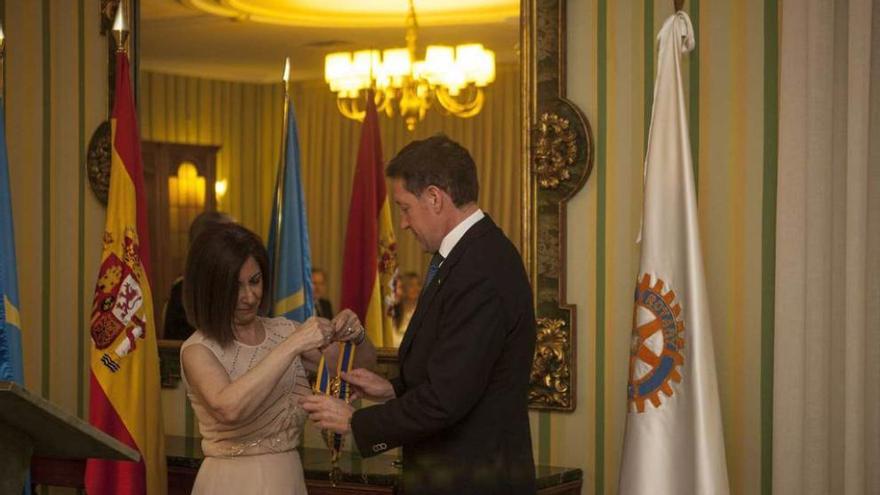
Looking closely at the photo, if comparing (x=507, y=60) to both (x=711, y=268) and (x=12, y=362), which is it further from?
(x=12, y=362)

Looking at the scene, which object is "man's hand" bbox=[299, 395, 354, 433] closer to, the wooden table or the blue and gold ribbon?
the blue and gold ribbon

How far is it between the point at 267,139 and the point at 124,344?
3.06 feet

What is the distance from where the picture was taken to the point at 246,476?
3291 millimetres

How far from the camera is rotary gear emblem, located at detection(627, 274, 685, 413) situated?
11.6ft

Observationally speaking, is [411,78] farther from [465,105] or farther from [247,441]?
[247,441]

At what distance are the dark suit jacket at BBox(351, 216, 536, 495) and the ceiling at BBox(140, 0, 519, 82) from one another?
1454mm

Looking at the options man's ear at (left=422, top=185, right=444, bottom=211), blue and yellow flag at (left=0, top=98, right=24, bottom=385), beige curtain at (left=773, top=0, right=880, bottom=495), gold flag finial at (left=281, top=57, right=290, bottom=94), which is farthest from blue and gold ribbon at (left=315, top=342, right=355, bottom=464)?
gold flag finial at (left=281, top=57, right=290, bottom=94)

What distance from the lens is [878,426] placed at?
335 centimetres

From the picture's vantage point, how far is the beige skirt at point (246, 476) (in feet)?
10.8

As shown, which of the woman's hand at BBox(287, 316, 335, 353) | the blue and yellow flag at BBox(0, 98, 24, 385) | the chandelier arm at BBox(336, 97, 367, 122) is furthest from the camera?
the chandelier arm at BBox(336, 97, 367, 122)

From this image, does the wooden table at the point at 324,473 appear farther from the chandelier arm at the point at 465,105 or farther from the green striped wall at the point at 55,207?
the chandelier arm at the point at 465,105

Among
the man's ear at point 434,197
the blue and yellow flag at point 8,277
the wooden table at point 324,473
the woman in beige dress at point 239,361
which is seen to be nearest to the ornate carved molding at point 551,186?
the wooden table at point 324,473

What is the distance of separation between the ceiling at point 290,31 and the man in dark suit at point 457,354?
136 centimetres

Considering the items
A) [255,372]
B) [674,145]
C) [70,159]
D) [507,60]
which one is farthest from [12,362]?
[674,145]
